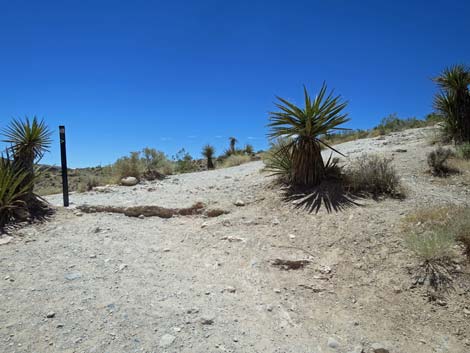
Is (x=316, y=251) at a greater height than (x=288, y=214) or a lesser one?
lesser

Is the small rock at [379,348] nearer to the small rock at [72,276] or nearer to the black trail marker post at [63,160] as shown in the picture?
the small rock at [72,276]

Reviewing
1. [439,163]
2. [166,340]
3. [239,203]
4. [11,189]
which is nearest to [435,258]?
[166,340]

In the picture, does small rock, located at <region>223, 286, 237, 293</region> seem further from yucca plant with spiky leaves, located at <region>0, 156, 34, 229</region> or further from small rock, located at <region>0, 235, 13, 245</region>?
yucca plant with spiky leaves, located at <region>0, 156, 34, 229</region>

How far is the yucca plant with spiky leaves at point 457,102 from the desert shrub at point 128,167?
1015 cm

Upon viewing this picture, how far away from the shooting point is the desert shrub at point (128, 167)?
37.9 ft

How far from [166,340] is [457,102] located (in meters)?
10.3

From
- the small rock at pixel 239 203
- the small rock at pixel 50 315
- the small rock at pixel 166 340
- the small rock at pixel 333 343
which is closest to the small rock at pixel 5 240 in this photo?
the small rock at pixel 50 315

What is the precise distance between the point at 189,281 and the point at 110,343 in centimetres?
136

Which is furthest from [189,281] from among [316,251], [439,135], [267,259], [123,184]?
[439,135]

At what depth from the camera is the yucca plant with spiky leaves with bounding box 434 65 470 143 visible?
926 centimetres

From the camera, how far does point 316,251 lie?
469cm

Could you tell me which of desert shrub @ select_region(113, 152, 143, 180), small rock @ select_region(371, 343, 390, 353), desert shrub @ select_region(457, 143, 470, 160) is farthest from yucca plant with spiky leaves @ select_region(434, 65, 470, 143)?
desert shrub @ select_region(113, 152, 143, 180)

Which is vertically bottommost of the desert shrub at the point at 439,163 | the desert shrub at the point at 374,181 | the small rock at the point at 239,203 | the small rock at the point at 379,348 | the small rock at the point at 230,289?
the small rock at the point at 379,348

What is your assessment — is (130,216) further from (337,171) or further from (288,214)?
(337,171)
